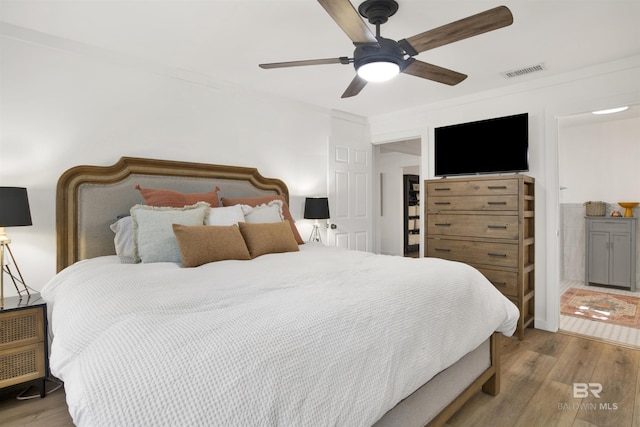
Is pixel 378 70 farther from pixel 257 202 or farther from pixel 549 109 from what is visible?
pixel 549 109

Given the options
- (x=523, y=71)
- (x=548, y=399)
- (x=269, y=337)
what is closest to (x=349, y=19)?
(x=269, y=337)

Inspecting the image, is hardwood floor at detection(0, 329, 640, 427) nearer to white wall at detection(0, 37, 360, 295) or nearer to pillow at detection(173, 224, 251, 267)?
white wall at detection(0, 37, 360, 295)

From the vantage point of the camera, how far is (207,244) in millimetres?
2133

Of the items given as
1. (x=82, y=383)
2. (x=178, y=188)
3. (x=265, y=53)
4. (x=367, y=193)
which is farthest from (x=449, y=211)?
(x=82, y=383)

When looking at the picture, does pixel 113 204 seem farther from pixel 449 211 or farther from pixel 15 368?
pixel 449 211

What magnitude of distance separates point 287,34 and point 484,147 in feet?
7.92

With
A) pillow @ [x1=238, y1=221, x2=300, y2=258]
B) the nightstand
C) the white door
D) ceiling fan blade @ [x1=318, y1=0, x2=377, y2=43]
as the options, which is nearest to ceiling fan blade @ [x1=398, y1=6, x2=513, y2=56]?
ceiling fan blade @ [x1=318, y1=0, x2=377, y2=43]

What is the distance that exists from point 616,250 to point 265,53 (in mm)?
5304

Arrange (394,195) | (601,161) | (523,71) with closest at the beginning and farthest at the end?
1. (523,71)
2. (601,161)
3. (394,195)

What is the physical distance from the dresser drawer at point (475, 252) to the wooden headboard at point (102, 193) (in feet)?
8.27

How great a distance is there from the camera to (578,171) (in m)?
5.13

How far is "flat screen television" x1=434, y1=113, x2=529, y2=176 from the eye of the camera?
3.38m

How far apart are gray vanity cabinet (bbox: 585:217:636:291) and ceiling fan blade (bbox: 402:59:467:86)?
404 centimetres

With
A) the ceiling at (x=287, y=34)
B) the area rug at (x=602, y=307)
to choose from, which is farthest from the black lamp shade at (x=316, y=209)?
the area rug at (x=602, y=307)
